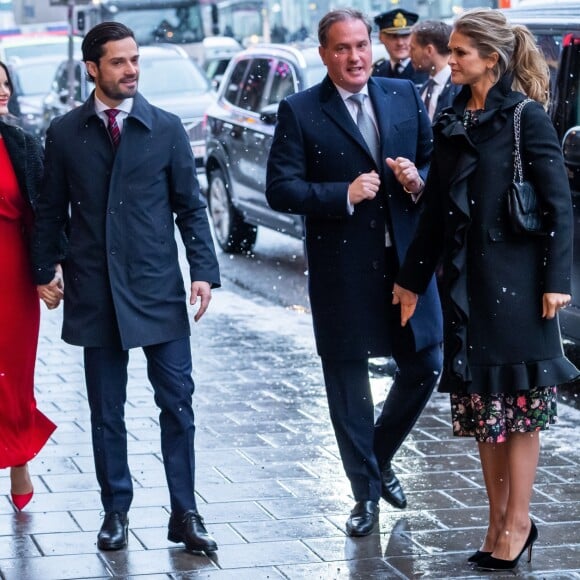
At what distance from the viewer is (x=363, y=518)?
5.62 metres

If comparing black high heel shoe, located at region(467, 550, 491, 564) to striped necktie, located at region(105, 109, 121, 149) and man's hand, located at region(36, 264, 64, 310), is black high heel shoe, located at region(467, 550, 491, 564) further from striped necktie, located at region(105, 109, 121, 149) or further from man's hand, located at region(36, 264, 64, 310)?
striped necktie, located at region(105, 109, 121, 149)

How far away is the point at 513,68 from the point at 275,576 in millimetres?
1920

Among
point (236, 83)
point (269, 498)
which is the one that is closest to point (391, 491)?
point (269, 498)

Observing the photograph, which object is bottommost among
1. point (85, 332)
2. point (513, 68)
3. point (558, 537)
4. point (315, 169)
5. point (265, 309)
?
point (265, 309)

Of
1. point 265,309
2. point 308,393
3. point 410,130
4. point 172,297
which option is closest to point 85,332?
point 172,297

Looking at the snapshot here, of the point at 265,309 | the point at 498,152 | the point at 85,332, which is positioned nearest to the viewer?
the point at 498,152

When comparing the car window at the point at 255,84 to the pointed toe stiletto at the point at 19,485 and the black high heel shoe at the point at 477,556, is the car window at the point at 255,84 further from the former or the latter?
the black high heel shoe at the point at 477,556

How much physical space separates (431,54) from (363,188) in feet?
11.7

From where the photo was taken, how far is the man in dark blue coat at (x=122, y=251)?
5.43 meters

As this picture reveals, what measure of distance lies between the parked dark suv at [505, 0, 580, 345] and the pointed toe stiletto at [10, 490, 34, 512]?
131 inches

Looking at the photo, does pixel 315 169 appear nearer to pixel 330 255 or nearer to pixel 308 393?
pixel 330 255

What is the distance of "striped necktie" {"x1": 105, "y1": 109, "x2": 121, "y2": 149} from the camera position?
5469 millimetres

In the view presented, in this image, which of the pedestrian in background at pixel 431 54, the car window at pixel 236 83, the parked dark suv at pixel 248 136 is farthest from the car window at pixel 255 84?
the pedestrian in background at pixel 431 54

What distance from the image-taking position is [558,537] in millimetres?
5508
